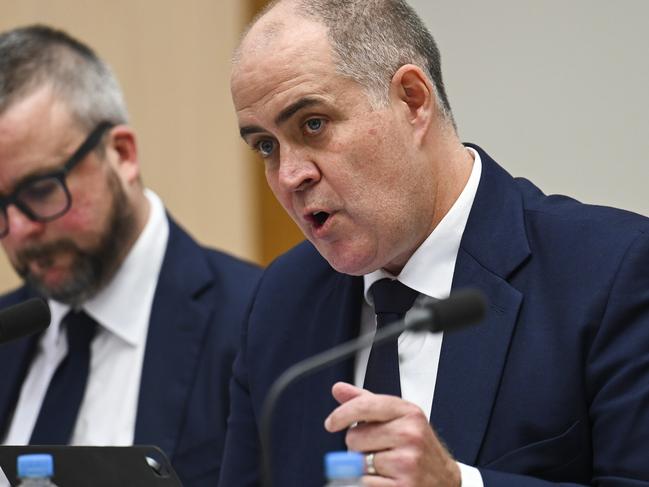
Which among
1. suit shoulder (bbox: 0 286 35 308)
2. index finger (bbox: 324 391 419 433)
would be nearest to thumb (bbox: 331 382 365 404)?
index finger (bbox: 324 391 419 433)

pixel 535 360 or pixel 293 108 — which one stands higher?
pixel 293 108

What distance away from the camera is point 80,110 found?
3.11 meters

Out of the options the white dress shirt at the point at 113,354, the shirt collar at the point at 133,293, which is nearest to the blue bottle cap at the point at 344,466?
the white dress shirt at the point at 113,354

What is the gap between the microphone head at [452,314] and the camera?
57.6 inches

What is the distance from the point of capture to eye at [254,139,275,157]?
6.75 ft

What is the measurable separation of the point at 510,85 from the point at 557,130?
0.19 meters

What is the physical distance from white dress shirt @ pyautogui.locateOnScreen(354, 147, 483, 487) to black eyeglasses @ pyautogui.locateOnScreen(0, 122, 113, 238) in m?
1.15

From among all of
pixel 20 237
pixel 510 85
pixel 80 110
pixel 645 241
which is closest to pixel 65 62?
pixel 80 110

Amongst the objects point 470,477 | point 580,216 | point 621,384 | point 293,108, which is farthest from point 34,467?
point 580,216

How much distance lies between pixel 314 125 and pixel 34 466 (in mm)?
737

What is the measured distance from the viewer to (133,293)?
3123 mm

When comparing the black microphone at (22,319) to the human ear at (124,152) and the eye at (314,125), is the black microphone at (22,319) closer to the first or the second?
the eye at (314,125)

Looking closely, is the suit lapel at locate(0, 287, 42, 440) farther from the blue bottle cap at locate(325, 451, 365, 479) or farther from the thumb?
the blue bottle cap at locate(325, 451, 365, 479)

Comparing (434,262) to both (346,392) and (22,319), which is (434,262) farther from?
(22,319)
